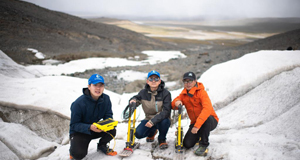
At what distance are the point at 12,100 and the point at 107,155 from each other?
12.0 feet

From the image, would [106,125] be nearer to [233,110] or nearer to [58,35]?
[233,110]

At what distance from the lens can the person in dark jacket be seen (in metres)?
3.84

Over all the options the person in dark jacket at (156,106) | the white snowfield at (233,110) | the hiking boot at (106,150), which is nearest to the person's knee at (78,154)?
the white snowfield at (233,110)

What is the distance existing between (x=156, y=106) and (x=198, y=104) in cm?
87

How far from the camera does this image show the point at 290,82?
5.10 m

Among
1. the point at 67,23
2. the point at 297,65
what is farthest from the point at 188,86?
the point at 67,23

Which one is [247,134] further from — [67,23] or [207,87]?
[67,23]

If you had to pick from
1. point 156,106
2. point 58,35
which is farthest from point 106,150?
point 58,35

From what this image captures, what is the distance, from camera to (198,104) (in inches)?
149

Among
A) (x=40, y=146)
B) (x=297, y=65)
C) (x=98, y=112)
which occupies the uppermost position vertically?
(x=297, y=65)

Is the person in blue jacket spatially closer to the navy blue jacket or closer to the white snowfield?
the navy blue jacket

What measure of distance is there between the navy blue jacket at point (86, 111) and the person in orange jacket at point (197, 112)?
1.46 metres

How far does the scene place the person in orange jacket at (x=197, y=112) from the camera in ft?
11.3

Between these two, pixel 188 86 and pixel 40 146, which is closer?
pixel 188 86
